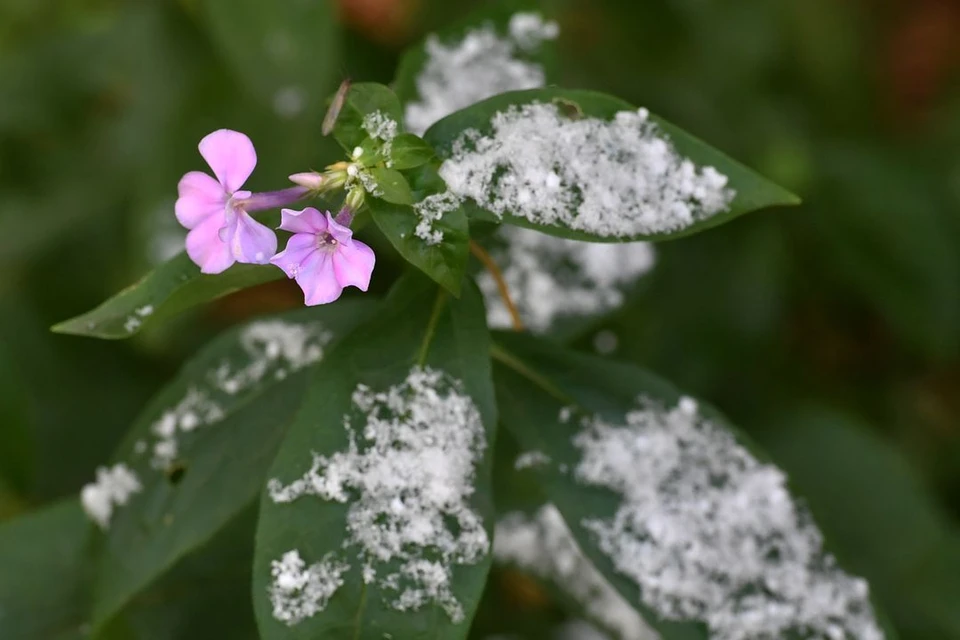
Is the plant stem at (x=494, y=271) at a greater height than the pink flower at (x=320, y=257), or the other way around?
the pink flower at (x=320, y=257)

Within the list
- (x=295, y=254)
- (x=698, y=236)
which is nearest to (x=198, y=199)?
(x=295, y=254)

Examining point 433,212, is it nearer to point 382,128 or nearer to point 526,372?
point 382,128

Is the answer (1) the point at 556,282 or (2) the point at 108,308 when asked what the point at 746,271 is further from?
(2) the point at 108,308

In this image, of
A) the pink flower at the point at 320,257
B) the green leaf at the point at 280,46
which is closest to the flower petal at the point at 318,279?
the pink flower at the point at 320,257

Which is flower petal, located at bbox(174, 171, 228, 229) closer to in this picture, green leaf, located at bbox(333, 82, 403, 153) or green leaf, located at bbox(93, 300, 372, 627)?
green leaf, located at bbox(333, 82, 403, 153)

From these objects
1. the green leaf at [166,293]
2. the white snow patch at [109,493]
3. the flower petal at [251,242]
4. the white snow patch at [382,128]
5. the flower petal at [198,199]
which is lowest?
the white snow patch at [109,493]

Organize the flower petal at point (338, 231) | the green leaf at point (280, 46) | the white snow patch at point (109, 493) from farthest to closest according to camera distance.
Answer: the green leaf at point (280, 46)
the white snow patch at point (109, 493)
the flower petal at point (338, 231)

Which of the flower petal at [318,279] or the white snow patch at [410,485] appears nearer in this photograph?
the flower petal at [318,279]

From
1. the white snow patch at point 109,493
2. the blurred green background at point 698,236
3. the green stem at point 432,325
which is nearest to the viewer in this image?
the green stem at point 432,325

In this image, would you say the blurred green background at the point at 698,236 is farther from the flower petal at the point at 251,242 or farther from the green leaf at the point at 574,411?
the flower petal at the point at 251,242
